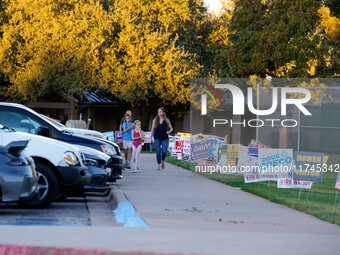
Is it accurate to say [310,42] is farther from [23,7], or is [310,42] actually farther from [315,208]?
[315,208]

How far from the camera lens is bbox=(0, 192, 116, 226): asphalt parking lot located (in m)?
10.2

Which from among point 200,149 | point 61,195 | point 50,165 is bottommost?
point 61,195

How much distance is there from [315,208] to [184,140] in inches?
558

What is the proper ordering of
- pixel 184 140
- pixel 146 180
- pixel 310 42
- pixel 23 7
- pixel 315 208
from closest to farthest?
1. pixel 315 208
2. pixel 146 180
3. pixel 184 140
4. pixel 310 42
5. pixel 23 7

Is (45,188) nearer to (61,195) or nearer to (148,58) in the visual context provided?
(61,195)

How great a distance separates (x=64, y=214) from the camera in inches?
445

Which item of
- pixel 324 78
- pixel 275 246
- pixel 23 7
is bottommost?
pixel 275 246

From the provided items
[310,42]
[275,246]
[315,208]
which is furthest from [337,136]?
[275,246]

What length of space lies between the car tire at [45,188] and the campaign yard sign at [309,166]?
5.02m

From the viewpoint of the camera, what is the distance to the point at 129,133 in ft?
72.9

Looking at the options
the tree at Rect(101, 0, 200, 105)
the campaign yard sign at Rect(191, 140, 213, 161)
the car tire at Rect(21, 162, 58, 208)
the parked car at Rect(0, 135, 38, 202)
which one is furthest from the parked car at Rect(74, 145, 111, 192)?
the tree at Rect(101, 0, 200, 105)

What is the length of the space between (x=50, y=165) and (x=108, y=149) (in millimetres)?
3690

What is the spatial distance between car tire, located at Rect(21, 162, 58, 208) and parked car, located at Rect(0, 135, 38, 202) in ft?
5.14

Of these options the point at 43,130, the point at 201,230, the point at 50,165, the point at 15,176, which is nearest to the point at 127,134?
the point at 43,130
